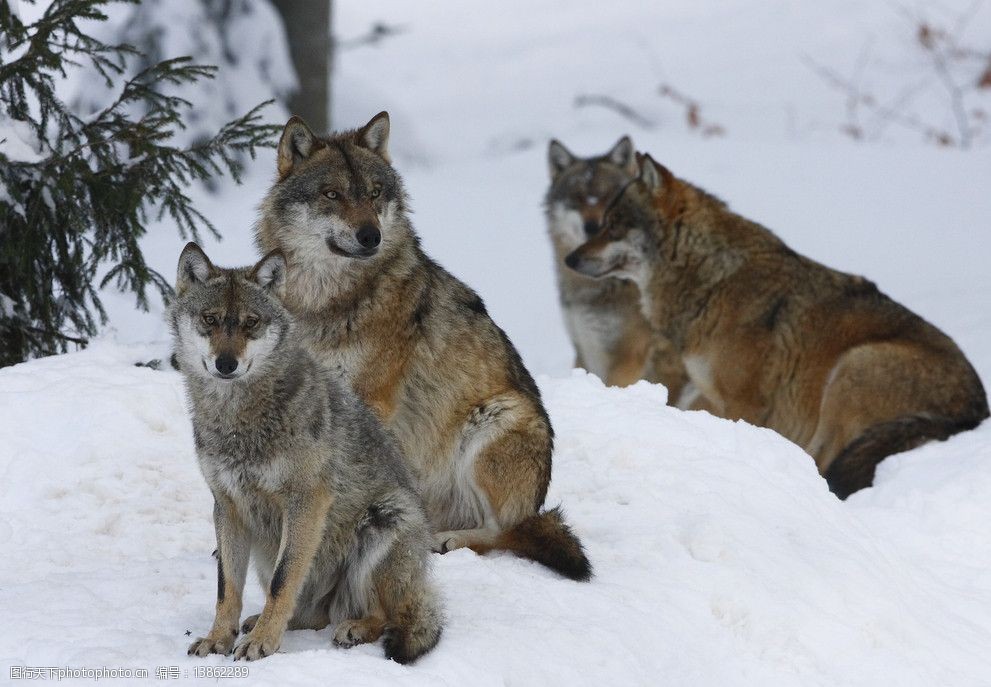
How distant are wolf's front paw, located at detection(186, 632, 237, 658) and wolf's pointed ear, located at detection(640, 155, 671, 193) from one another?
18.8 ft

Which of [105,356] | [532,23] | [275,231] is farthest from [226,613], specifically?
[532,23]

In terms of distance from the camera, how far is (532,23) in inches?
999

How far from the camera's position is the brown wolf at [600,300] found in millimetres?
10312

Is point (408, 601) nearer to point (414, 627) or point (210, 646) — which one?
point (414, 627)

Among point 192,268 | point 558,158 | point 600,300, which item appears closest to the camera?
point 192,268

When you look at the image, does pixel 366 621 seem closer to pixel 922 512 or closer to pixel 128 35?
pixel 922 512

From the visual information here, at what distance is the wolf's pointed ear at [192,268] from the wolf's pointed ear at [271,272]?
0.16 m

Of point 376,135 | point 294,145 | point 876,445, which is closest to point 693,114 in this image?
point 876,445

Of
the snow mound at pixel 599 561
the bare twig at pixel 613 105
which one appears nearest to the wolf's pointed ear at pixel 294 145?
the snow mound at pixel 599 561

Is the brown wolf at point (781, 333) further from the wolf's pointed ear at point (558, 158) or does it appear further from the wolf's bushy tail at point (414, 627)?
the wolf's bushy tail at point (414, 627)

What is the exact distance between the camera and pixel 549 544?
5.46m

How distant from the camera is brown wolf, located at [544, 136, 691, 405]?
406 inches

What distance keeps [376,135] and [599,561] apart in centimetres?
241

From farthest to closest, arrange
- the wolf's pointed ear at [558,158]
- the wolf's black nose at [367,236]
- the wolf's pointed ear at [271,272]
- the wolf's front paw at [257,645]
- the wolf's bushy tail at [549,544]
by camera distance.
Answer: the wolf's pointed ear at [558,158] < the wolf's black nose at [367,236] < the wolf's bushy tail at [549,544] < the wolf's pointed ear at [271,272] < the wolf's front paw at [257,645]
